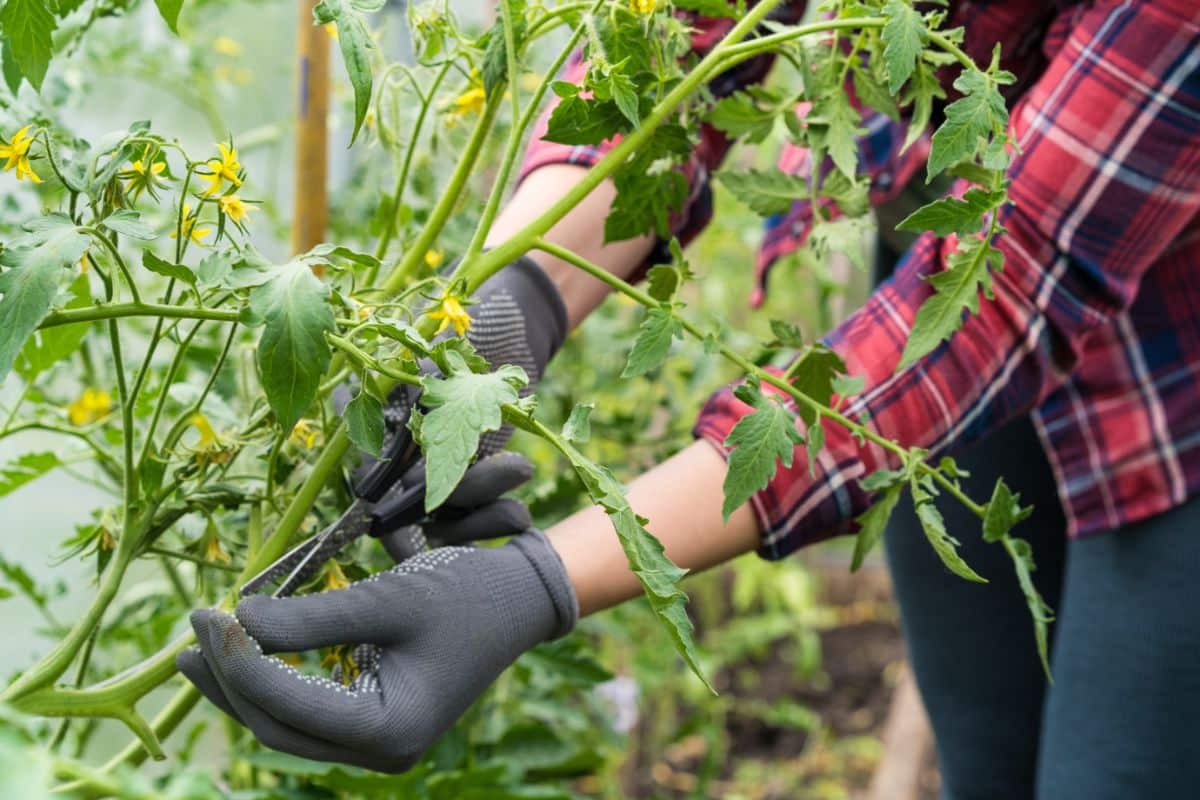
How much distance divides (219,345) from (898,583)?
823mm

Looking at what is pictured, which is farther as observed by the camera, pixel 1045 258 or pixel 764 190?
pixel 1045 258

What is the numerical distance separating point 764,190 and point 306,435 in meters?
0.35

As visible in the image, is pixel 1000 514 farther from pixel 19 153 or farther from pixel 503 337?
pixel 19 153

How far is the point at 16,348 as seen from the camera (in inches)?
21.6

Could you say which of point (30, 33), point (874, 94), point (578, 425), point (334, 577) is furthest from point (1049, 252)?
point (30, 33)

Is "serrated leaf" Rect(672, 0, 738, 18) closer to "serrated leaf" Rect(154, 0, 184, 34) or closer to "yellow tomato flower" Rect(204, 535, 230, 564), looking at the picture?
"serrated leaf" Rect(154, 0, 184, 34)

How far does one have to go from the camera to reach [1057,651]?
1.22m

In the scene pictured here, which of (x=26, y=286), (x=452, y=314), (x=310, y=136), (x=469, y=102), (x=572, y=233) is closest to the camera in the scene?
(x=26, y=286)

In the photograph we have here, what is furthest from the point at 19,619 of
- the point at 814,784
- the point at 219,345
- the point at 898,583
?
the point at 814,784

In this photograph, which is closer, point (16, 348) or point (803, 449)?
point (16, 348)

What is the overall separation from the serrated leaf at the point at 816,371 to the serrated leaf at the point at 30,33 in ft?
1.58

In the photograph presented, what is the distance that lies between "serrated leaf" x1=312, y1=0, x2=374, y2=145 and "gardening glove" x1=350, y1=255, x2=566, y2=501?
253mm

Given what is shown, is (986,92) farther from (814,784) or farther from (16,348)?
(814,784)

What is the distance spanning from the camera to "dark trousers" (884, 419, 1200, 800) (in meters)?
1.11
